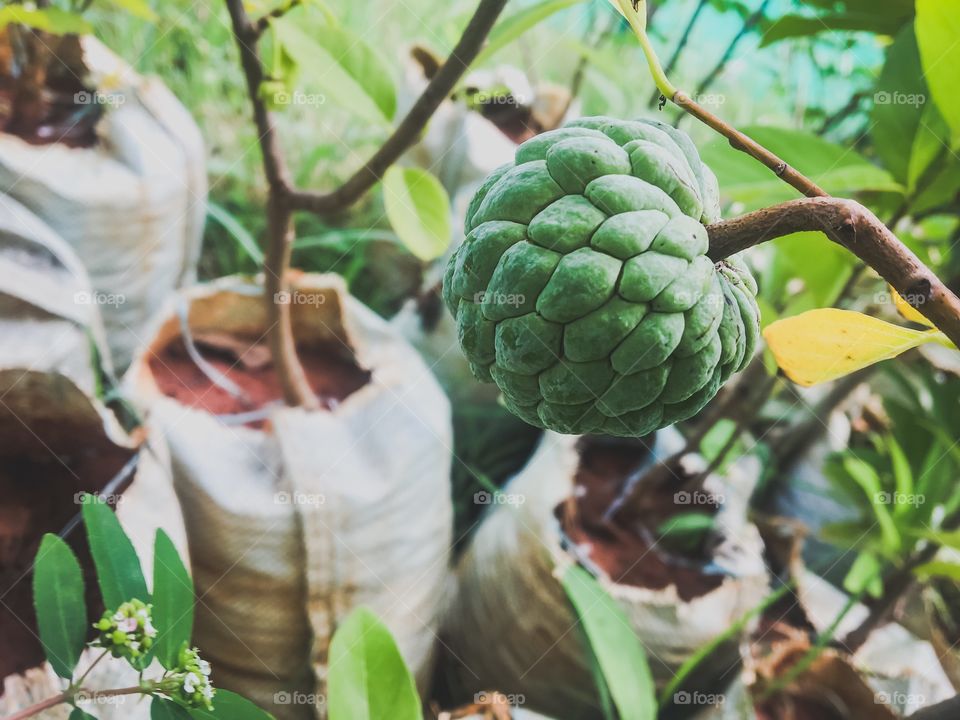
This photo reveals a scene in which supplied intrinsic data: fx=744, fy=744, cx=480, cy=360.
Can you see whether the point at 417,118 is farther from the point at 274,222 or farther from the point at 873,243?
the point at 873,243

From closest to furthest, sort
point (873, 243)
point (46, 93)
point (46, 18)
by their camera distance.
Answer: point (873, 243) → point (46, 18) → point (46, 93)

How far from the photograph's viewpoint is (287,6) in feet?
2.93

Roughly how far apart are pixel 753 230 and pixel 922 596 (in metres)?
1.54

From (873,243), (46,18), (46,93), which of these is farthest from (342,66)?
(46,93)

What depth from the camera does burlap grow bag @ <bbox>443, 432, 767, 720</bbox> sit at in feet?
3.77

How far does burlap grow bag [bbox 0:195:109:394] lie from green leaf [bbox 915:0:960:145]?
1.05 metres

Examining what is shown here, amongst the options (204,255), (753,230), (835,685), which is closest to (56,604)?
(753,230)

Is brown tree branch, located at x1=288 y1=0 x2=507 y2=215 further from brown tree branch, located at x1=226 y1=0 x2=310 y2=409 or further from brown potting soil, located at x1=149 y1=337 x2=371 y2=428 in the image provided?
brown potting soil, located at x1=149 y1=337 x2=371 y2=428

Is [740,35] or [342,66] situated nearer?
[342,66]

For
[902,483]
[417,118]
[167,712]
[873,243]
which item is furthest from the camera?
[902,483]

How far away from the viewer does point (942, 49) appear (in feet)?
2.38

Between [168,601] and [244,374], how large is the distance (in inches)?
29.0

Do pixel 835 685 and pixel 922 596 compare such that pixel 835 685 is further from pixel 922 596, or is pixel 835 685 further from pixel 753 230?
pixel 753 230

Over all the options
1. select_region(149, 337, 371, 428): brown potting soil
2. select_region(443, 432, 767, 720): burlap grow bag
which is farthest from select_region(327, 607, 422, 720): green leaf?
select_region(149, 337, 371, 428): brown potting soil
